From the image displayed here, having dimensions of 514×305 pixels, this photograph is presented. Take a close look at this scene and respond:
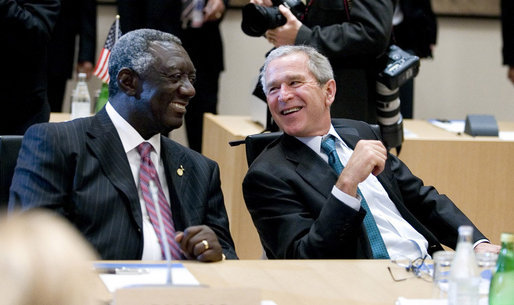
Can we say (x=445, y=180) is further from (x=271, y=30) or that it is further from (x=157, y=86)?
(x=157, y=86)

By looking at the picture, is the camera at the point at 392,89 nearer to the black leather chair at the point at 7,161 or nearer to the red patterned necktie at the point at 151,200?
the red patterned necktie at the point at 151,200

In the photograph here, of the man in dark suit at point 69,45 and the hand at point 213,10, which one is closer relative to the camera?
the hand at point 213,10

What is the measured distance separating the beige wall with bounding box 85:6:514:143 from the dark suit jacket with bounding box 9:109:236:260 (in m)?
4.21

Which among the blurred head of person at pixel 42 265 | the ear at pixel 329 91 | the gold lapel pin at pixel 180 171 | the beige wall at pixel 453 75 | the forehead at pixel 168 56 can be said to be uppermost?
the blurred head of person at pixel 42 265

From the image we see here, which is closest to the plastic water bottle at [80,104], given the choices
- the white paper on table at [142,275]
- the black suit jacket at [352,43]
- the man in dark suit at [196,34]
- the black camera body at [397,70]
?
the black suit jacket at [352,43]

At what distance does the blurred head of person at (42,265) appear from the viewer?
1.16m

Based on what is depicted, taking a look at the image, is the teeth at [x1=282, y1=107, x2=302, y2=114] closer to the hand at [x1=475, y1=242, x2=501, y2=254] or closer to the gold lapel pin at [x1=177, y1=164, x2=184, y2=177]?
the gold lapel pin at [x1=177, y1=164, x2=184, y2=177]

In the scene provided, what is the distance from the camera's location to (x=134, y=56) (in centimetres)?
323

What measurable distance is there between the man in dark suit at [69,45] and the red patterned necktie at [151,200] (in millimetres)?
3283

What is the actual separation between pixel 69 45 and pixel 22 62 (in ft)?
6.03

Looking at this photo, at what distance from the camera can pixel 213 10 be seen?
5.97 meters

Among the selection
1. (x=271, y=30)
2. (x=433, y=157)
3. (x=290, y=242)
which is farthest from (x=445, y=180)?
(x=290, y=242)

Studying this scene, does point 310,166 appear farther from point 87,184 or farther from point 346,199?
point 87,184

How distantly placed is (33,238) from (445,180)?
3815 mm
